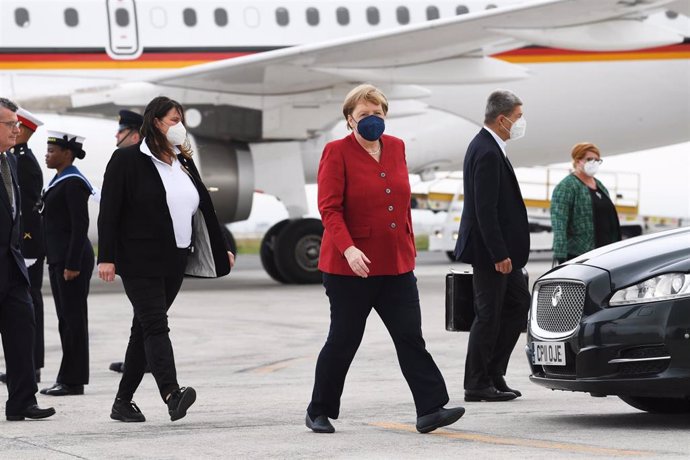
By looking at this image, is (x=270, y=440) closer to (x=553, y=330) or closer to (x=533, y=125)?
(x=553, y=330)

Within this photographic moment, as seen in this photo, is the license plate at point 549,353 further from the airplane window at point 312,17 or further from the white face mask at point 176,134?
the airplane window at point 312,17

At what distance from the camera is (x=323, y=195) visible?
20.3 ft

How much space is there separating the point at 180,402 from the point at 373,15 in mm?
11422

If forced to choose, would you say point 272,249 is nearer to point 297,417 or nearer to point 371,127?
point 297,417

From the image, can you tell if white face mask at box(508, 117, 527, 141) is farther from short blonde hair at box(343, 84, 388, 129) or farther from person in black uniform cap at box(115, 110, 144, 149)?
person in black uniform cap at box(115, 110, 144, 149)

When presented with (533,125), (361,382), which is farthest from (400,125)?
(361,382)

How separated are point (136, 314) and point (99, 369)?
2829 millimetres

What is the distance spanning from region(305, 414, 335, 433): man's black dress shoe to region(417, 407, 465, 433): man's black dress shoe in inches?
16.0

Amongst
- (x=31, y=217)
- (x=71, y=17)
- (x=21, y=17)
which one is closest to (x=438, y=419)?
(x=31, y=217)

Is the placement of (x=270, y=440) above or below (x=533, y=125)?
below

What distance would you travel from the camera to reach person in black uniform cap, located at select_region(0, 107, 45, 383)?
8266 millimetres

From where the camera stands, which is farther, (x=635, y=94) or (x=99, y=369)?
(x=635, y=94)

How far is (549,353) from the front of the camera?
6.43m

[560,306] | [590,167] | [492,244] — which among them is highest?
[590,167]
